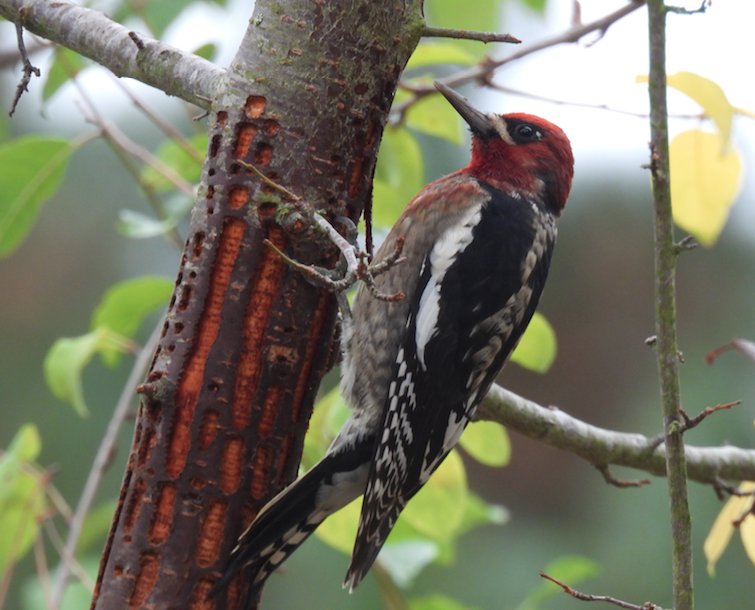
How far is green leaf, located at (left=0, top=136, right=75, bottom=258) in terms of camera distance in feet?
5.80

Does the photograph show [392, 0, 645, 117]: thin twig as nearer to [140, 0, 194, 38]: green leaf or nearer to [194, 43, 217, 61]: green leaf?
[194, 43, 217, 61]: green leaf

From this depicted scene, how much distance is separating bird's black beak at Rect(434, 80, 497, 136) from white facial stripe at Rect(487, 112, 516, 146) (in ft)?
0.03

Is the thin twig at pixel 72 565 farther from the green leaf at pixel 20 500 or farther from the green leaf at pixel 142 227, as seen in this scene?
the green leaf at pixel 142 227

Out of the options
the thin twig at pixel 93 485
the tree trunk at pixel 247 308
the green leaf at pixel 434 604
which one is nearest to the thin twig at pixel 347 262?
the tree trunk at pixel 247 308

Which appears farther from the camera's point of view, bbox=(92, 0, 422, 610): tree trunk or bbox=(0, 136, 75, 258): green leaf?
bbox=(0, 136, 75, 258): green leaf

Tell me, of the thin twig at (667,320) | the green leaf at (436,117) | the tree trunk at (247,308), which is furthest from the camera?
the green leaf at (436,117)

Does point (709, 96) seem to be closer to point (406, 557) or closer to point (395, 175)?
point (395, 175)

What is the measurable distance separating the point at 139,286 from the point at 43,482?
48cm

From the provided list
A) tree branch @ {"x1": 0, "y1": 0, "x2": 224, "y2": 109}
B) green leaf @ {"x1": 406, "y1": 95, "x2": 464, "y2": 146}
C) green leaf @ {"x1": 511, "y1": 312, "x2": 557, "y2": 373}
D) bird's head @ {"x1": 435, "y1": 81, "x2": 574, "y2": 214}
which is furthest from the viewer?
bird's head @ {"x1": 435, "y1": 81, "x2": 574, "y2": 214}

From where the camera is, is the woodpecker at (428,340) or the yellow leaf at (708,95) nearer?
the yellow leaf at (708,95)

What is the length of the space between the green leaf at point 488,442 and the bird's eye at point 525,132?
0.83 meters

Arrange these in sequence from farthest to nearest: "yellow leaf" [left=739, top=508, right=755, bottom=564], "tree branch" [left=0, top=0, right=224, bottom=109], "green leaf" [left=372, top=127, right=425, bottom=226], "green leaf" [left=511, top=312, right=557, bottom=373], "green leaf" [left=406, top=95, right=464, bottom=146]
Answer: "green leaf" [left=406, top=95, right=464, bottom=146] → "green leaf" [left=372, top=127, right=425, bottom=226] → "green leaf" [left=511, top=312, right=557, bottom=373] → "yellow leaf" [left=739, top=508, right=755, bottom=564] → "tree branch" [left=0, top=0, right=224, bottom=109]

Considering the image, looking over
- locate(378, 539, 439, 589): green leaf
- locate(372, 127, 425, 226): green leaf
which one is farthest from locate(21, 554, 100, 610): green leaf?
locate(372, 127, 425, 226): green leaf

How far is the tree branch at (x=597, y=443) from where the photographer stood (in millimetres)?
1626
